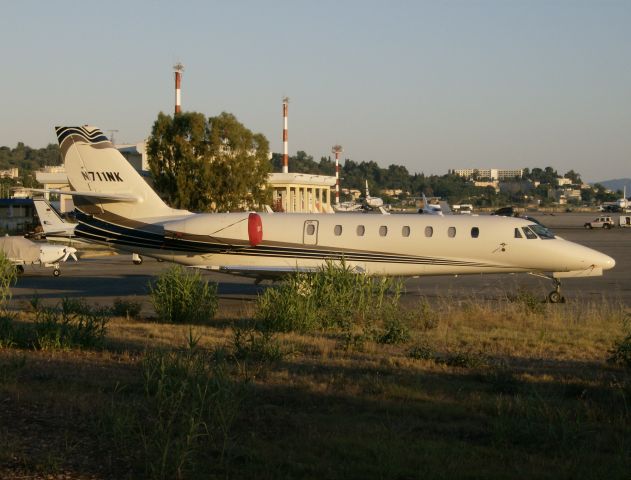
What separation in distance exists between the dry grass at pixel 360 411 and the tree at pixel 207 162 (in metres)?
34.2

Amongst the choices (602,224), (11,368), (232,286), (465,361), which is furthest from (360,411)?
(602,224)

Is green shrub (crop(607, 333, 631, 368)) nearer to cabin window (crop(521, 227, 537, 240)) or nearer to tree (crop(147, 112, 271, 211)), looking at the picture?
cabin window (crop(521, 227, 537, 240))

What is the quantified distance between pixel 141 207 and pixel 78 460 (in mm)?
18522

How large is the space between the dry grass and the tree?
1346 inches

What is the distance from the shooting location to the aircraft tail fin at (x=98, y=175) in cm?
2459

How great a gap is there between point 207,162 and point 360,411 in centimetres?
4016

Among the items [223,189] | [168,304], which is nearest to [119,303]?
[168,304]

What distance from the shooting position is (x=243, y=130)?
48938mm

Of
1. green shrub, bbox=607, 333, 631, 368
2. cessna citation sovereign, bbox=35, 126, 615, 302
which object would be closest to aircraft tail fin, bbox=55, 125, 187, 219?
cessna citation sovereign, bbox=35, 126, 615, 302

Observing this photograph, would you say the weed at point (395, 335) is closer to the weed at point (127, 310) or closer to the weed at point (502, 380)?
the weed at point (502, 380)

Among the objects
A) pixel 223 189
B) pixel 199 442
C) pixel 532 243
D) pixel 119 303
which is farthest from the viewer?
pixel 223 189

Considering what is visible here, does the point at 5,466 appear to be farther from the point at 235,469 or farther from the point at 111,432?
the point at 235,469

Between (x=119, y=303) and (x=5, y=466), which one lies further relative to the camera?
(x=119, y=303)

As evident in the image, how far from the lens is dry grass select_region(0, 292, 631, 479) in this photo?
671cm
